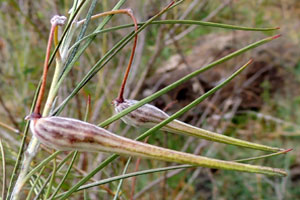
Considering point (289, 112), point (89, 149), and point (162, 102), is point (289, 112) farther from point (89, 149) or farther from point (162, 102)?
point (89, 149)

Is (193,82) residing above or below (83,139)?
above

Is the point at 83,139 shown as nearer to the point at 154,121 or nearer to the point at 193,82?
the point at 154,121

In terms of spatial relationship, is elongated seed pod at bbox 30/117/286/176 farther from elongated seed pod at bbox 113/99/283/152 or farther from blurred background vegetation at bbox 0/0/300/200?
blurred background vegetation at bbox 0/0/300/200

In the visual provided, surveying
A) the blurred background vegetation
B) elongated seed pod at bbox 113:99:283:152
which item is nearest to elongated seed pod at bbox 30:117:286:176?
elongated seed pod at bbox 113:99:283:152

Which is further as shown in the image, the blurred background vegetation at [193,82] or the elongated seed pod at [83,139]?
the blurred background vegetation at [193,82]

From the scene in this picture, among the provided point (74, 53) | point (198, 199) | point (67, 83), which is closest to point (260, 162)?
point (198, 199)

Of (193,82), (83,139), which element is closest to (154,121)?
(83,139)

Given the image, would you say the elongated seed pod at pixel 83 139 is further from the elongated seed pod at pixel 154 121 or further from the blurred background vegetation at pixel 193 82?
the blurred background vegetation at pixel 193 82

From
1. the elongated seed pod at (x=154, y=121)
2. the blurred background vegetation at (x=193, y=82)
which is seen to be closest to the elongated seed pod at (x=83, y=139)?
the elongated seed pod at (x=154, y=121)
